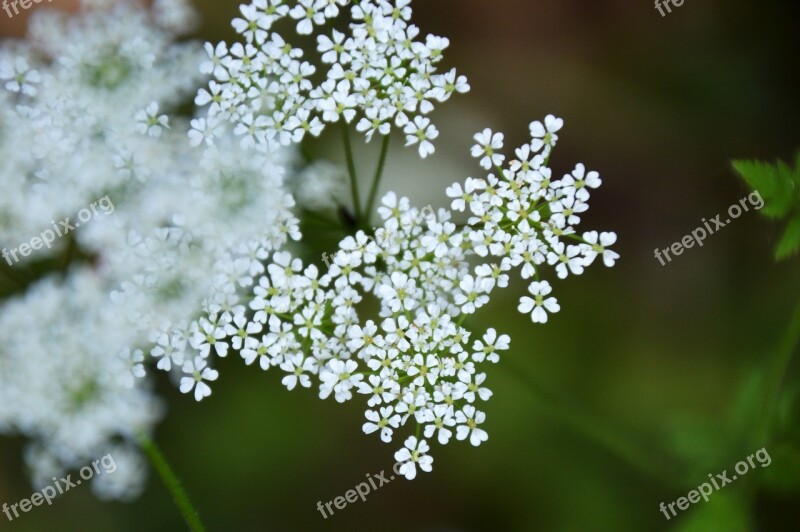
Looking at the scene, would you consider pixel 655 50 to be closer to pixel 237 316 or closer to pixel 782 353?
pixel 782 353

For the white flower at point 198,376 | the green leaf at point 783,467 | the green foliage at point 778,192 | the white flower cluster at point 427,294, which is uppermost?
the white flower at point 198,376

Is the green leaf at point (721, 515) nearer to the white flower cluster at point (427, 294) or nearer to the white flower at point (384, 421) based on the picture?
the white flower cluster at point (427, 294)

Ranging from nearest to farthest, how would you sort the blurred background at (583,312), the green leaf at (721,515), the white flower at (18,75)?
the white flower at (18,75) → the green leaf at (721,515) → the blurred background at (583,312)

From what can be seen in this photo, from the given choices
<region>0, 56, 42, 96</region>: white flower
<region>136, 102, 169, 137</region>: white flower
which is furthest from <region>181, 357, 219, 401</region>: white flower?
<region>0, 56, 42, 96</region>: white flower

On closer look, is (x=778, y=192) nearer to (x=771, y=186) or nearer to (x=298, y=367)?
(x=771, y=186)

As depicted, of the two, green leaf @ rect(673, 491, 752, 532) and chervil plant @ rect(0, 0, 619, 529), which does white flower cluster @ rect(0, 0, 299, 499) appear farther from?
green leaf @ rect(673, 491, 752, 532)

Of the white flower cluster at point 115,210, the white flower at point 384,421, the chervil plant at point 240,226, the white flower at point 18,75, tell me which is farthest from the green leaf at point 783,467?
the white flower at point 18,75

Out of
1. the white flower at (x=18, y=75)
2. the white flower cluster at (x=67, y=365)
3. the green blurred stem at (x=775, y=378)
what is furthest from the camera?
the white flower cluster at (x=67, y=365)

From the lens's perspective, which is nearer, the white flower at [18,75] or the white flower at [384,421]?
the white flower at [384,421]

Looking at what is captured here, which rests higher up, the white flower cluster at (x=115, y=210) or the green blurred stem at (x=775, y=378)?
the white flower cluster at (x=115, y=210)
